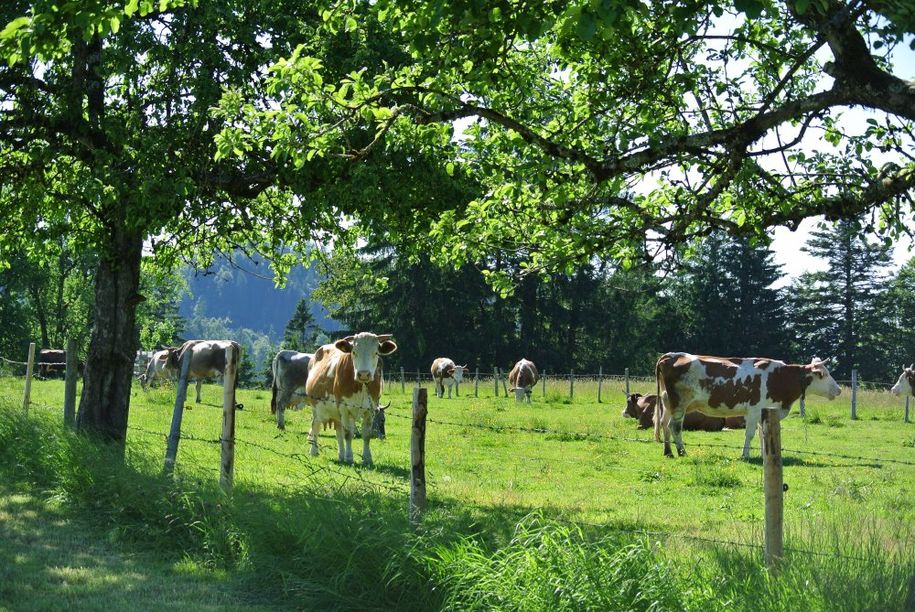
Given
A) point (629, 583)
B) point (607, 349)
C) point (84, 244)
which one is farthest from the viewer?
point (607, 349)

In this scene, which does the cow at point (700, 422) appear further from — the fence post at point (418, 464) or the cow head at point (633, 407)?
the fence post at point (418, 464)

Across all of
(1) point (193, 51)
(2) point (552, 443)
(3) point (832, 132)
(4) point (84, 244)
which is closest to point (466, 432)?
(2) point (552, 443)

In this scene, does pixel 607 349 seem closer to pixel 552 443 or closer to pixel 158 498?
pixel 552 443

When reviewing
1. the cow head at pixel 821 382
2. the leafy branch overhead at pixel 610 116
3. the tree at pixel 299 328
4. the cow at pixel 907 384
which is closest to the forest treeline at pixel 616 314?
the tree at pixel 299 328

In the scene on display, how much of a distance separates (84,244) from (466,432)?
9.66 m

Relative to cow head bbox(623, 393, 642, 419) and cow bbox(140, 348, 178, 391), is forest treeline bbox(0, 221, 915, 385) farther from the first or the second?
cow head bbox(623, 393, 642, 419)

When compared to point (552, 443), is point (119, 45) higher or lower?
higher

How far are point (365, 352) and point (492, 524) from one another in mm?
8650

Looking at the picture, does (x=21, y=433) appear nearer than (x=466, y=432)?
Yes

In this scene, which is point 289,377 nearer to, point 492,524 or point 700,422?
point 700,422

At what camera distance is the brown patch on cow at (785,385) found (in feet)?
66.3

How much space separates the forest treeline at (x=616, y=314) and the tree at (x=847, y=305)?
3.1 inches

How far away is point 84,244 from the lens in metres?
13.4

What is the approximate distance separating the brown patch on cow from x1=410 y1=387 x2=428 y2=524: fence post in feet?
47.1
